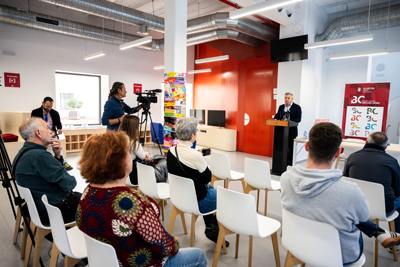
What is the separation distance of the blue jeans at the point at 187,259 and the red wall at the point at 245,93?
20.5 feet

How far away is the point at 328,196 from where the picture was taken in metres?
1.32

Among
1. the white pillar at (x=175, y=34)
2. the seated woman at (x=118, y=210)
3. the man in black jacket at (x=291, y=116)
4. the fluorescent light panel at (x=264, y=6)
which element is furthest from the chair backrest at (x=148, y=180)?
the man in black jacket at (x=291, y=116)

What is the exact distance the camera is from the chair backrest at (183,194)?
6.90 feet

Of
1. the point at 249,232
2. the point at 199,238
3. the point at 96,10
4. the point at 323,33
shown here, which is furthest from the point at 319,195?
the point at 323,33

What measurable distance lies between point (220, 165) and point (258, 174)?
0.53m

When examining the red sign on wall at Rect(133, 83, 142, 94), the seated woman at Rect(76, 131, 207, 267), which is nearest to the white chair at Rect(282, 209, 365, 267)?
the seated woman at Rect(76, 131, 207, 267)

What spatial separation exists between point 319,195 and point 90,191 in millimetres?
1154

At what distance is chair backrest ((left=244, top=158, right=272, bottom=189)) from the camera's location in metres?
2.78

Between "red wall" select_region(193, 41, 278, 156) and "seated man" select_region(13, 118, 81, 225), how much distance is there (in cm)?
613

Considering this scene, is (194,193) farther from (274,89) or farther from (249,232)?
(274,89)

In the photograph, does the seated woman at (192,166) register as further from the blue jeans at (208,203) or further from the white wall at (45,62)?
the white wall at (45,62)

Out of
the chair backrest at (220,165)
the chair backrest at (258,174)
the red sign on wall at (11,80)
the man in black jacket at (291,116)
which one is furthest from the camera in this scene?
the red sign on wall at (11,80)

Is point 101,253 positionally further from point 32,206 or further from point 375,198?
point 375,198

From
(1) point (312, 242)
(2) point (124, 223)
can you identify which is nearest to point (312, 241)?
(1) point (312, 242)
